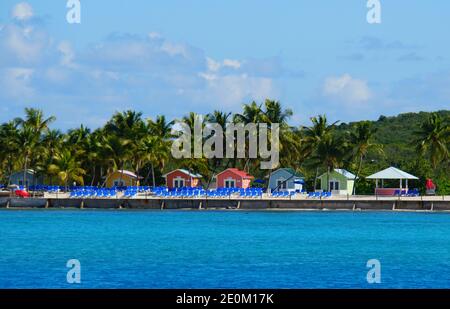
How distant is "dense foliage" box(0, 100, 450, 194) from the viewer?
88.8 m

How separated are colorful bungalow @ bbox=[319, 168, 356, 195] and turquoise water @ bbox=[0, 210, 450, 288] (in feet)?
34.2

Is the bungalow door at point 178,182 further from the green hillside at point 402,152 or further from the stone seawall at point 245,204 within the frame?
the green hillside at point 402,152

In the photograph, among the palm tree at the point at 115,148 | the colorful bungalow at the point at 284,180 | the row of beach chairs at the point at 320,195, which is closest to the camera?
the row of beach chairs at the point at 320,195

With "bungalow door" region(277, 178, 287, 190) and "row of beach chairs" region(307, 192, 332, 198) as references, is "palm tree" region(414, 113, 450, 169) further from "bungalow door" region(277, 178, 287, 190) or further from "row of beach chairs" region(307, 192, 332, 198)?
"row of beach chairs" region(307, 192, 332, 198)

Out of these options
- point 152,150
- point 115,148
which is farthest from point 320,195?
point 115,148

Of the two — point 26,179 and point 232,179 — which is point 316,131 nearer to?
point 232,179

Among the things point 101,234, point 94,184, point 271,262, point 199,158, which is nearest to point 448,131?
point 199,158

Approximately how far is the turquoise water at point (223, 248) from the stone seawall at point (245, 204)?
2.29ft

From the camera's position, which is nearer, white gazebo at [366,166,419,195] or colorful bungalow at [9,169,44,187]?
white gazebo at [366,166,419,195]

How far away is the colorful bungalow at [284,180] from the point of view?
9056 centimetres

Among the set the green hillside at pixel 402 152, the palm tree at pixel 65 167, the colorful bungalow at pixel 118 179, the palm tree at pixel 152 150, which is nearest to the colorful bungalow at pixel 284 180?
the green hillside at pixel 402 152

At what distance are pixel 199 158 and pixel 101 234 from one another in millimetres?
30818

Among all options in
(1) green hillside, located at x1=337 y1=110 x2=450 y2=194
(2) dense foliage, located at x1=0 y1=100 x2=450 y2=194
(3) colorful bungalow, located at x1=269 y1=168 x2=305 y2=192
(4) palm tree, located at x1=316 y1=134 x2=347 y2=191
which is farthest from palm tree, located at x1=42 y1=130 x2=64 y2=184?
(1) green hillside, located at x1=337 y1=110 x2=450 y2=194

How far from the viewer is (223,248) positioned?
51938 mm
